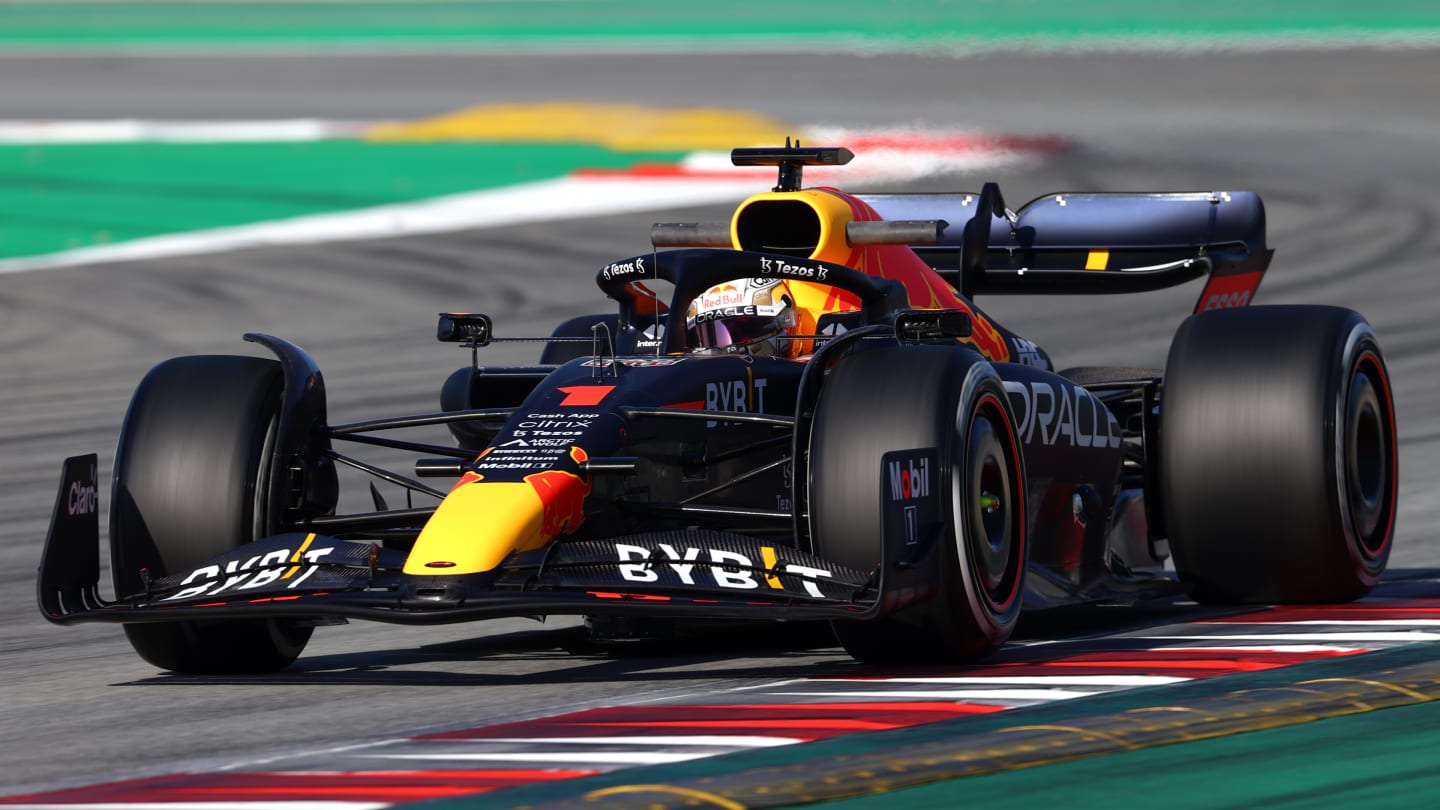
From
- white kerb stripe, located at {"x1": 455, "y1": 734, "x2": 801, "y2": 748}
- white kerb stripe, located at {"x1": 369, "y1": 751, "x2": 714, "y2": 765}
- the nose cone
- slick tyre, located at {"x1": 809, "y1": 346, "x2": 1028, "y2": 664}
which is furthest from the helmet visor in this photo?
white kerb stripe, located at {"x1": 369, "y1": 751, "x2": 714, "y2": 765}

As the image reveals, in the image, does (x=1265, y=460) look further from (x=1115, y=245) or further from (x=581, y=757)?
(x=581, y=757)

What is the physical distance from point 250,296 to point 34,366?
131 inches

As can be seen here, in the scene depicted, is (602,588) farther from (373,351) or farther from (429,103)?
(429,103)

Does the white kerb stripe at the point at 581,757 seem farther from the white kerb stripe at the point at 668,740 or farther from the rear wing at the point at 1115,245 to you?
the rear wing at the point at 1115,245

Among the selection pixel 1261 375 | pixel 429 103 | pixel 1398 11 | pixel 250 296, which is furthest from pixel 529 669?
pixel 1398 11

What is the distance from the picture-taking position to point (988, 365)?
835 centimetres

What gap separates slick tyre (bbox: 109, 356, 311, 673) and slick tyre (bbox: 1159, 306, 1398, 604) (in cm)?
350

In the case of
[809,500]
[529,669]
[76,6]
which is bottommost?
[529,669]

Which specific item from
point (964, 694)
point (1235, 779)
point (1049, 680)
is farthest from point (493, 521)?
point (1235, 779)

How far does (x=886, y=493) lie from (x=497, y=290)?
51.7ft

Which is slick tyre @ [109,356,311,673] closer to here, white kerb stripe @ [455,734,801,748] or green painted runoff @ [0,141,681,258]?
white kerb stripe @ [455,734,801,748]

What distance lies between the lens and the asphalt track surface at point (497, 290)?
801 cm

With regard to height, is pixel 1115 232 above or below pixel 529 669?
above

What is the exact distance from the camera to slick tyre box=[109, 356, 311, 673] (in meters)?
8.49
